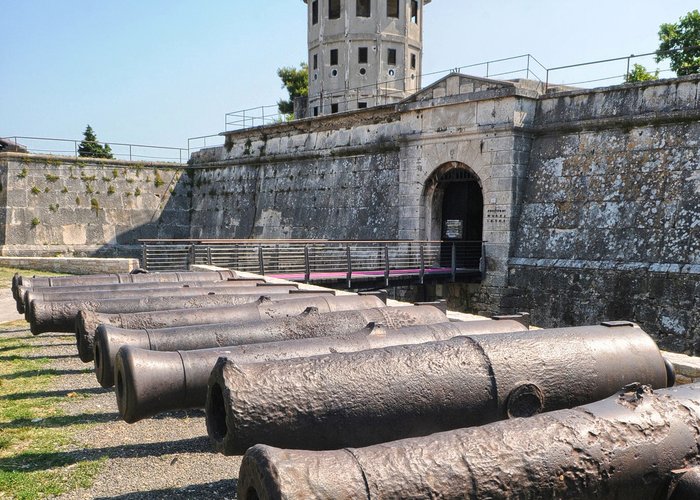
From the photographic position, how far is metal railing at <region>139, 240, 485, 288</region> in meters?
13.8

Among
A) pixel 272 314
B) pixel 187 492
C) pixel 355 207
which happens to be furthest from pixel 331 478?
pixel 355 207

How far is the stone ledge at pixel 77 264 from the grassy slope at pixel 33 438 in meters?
8.78

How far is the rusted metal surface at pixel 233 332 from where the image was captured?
4453 millimetres

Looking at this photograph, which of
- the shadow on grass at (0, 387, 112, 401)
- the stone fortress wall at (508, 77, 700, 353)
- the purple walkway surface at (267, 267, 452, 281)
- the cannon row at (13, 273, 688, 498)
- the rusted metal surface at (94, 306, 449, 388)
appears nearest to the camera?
the cannon row at (13, 273, 688, 498)

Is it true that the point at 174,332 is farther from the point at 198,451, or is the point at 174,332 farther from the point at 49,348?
the point at 49,348

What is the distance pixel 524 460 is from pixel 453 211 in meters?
14.6

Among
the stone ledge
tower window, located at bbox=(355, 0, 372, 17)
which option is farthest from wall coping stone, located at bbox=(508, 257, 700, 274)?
tower window, located at bbox=(355, 0, 372, 17)

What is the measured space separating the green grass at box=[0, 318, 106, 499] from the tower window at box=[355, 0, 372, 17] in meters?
27.1

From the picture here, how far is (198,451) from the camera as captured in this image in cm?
461

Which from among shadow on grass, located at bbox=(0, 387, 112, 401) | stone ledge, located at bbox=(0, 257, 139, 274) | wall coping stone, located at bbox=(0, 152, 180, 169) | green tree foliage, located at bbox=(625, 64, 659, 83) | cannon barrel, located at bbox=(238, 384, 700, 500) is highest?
green tree foliage, located at bbox=(625, 64, 659, 83)

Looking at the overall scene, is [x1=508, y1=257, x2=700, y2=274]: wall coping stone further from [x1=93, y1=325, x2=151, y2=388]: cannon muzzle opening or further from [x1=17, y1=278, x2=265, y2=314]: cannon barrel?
[x1=93, y1=325, x2=151, y2=388]: cannon muzzle opening

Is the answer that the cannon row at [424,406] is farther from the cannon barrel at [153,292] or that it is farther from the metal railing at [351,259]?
the metal railing at [351,259]

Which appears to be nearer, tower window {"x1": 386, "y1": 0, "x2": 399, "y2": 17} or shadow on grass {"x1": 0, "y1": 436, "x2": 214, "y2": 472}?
shadow on grass {"x1": 0, "y1": 436, "x2": 214, "y2": 472}

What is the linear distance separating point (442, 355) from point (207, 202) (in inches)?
857
